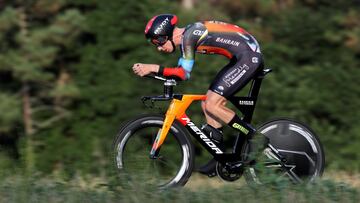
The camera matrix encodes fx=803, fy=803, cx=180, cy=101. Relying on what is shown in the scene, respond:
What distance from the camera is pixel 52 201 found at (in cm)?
653

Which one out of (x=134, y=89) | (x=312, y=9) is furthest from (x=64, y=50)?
(x=312, y=9)

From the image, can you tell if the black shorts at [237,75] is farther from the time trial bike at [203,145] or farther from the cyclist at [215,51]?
the time trial bike at [203,145]

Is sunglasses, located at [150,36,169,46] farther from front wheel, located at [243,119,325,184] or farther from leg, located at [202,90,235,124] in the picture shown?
front wheel, located at [243,119,325,184]

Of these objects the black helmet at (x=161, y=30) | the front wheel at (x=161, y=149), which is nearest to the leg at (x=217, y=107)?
the front wheel at (x=161, y=149)

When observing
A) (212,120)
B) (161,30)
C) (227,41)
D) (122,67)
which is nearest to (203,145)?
(212,120)

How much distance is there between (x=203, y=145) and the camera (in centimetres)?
782

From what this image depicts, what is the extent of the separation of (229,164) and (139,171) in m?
1.25

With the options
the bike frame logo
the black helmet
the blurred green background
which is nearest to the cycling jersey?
the black helmet

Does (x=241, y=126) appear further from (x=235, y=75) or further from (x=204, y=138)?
(x=235, y=75)

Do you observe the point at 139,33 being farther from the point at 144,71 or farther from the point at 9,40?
the point at 144,71

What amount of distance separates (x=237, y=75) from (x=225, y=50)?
294mm

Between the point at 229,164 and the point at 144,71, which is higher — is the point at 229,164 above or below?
below

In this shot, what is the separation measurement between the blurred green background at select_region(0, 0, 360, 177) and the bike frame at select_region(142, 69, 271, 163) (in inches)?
786

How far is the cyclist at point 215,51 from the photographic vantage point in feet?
24.9
